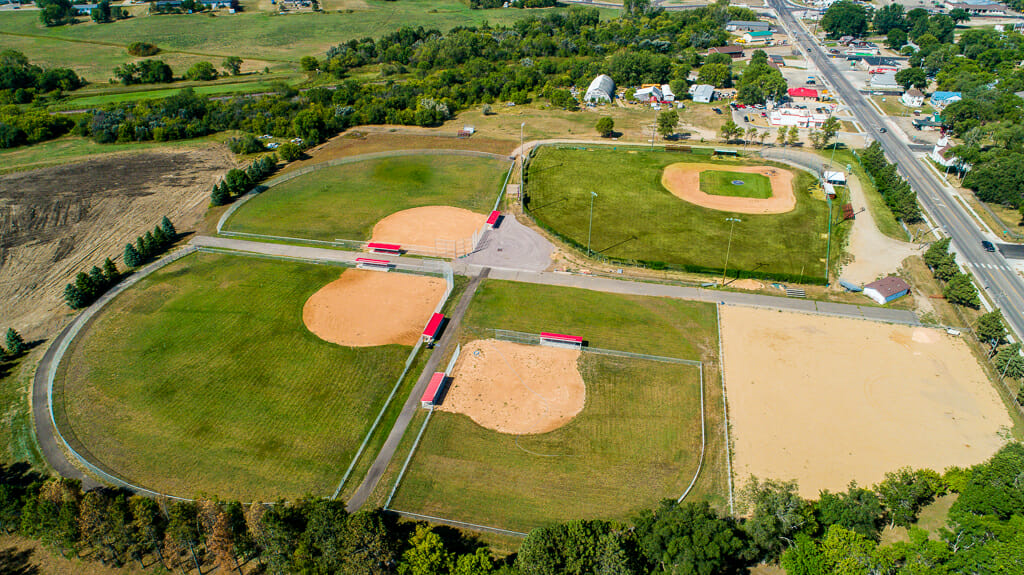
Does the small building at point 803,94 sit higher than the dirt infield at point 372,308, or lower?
higher

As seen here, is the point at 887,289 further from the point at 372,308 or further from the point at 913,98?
the point at 913,98

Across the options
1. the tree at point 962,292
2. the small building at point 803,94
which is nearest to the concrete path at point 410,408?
the tree at point 962,292

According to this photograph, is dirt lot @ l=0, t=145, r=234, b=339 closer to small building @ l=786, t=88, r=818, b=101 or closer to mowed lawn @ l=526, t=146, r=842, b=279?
mowed lawn @ l=526, t=146, r=842, b=279

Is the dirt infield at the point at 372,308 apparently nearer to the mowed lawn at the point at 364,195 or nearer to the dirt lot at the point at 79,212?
the mowed lawn at the point at 364,195

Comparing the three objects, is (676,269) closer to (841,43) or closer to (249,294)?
(249,294)

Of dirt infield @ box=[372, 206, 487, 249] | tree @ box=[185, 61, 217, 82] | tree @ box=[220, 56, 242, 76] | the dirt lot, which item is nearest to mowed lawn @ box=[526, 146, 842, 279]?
dirt infield @ box=[372, 206, 487, 249]

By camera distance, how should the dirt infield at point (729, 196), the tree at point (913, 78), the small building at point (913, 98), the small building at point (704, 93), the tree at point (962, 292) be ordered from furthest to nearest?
the small building at point (704, 93) < the tree at point (913, 78) < the small building at point (913, 98) < the dirt infield at point (729, 196) < the tree at point (962, 292)
